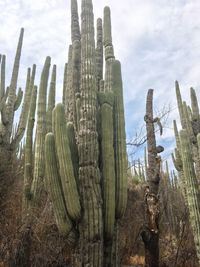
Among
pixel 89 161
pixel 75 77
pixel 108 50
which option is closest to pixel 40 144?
pixel 75 77

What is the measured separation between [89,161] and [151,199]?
2.67 meters

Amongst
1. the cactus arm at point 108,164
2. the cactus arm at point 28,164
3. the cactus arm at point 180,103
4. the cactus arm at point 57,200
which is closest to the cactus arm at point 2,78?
the cactus arm at point 28,164

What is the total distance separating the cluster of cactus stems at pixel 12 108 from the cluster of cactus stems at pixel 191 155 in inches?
174

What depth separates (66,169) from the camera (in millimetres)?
3832

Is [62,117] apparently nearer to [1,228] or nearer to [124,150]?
[124,150]

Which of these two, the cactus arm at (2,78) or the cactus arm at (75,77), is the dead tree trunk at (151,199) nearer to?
the cactus arm at (75,77)

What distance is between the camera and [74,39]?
17.6 feet

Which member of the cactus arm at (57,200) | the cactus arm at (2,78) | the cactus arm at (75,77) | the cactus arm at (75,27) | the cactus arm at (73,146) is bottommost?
the cactus arm at (57,200)

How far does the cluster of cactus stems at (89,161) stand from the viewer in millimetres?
3781

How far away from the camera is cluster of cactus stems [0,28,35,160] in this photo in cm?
839

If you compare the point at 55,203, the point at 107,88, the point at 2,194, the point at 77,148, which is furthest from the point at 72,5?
the point at 2,194

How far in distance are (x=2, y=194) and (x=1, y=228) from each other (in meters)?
1.33

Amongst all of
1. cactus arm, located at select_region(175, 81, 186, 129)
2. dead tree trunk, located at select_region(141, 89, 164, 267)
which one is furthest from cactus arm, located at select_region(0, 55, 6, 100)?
cactus arm, located at select_region(175, 81, 186, 129)

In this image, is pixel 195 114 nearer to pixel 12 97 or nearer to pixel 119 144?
pixel 12 97
